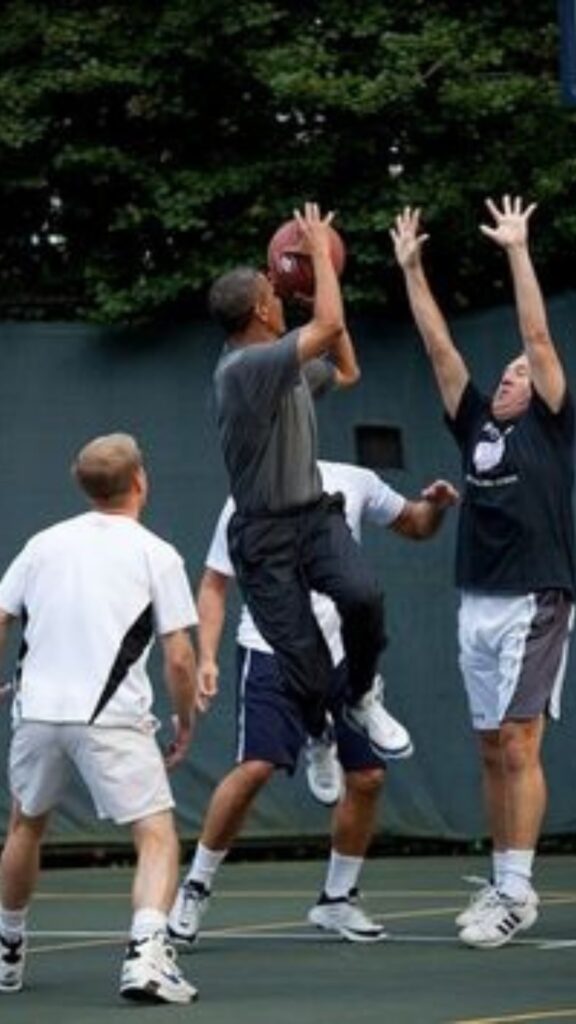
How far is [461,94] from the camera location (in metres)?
16.4

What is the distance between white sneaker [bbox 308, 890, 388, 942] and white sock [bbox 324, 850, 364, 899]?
0.07 ft

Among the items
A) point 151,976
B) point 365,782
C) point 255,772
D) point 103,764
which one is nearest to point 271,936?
point 365,782

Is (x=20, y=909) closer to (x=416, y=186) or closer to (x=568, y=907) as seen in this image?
(x=568, y=907)

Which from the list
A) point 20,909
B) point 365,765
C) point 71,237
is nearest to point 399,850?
point 71,237

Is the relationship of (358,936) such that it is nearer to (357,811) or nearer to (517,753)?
(357,811)

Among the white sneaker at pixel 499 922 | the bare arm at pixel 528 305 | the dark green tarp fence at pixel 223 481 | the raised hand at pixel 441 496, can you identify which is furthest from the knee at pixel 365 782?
the dark green tarp fence at pixel 223 481

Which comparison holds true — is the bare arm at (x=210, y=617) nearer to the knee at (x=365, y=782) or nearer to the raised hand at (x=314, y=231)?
the knee at (x=365, y=782)

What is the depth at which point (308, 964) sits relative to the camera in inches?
446

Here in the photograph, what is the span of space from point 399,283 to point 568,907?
449cm

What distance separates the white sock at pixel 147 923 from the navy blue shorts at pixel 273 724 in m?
1.64

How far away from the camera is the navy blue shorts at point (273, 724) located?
1185 centimetres

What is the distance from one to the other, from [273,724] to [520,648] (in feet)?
2.99

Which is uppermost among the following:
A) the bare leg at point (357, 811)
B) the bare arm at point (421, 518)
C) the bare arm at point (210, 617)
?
the bare arm at point (421, 518)

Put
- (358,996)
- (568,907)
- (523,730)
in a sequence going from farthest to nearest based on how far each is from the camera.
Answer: (568,907)
(523,730)
(358,996)
